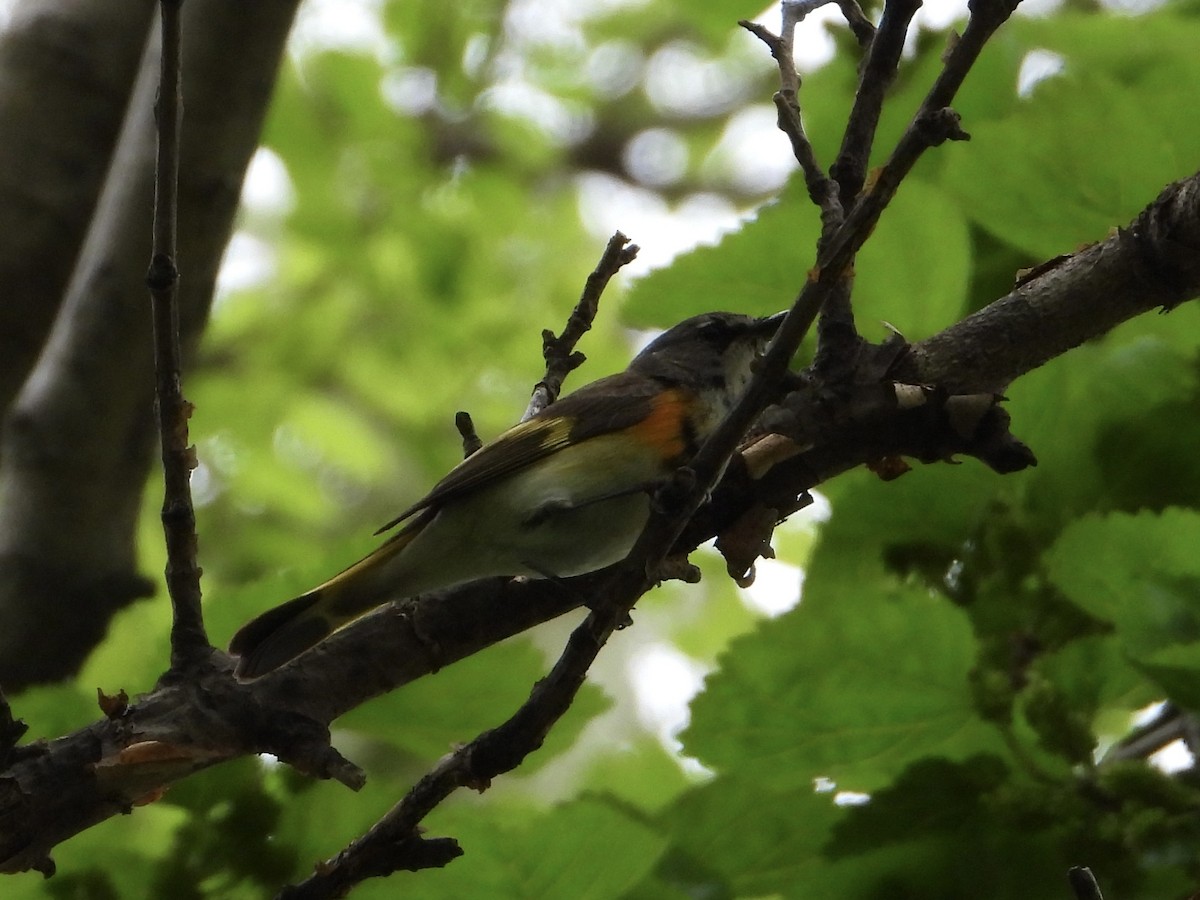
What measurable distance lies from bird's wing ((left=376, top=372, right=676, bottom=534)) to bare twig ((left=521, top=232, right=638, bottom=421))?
44 millimetres

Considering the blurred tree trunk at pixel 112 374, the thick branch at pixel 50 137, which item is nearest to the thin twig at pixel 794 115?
the blurred tree trunk at pixel 112 374

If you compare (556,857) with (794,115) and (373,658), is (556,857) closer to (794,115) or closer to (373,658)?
(373,658)

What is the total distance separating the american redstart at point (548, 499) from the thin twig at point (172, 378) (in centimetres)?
31

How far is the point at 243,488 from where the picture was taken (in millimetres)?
5320

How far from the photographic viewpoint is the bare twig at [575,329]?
261cm

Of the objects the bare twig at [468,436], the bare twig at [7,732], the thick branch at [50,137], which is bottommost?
the bare twig at [7,732]

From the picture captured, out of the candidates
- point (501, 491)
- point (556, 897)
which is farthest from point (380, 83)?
point (556, 897)

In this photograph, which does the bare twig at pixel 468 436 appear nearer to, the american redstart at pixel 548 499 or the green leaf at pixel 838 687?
the american redstart at pixel 548 499

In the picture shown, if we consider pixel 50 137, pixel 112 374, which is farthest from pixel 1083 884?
pixel 50 137

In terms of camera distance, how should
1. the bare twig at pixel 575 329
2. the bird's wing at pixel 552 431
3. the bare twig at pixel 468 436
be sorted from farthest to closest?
the bare twig at pixel 468 436 < the bird's wing at pixel 552 431 < the bare twig at pixel 575 329

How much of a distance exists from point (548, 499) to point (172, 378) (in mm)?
1076

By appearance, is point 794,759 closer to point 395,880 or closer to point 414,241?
point 395,880

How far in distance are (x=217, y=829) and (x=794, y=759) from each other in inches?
39.9

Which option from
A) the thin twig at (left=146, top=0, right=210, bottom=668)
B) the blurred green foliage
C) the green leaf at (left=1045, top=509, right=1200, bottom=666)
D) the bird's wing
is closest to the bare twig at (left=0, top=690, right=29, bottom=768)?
the thin twig at (left=146, top=0, right=210, bottom=668)
